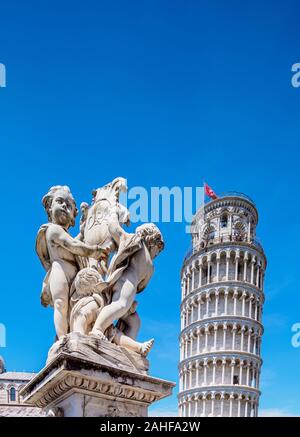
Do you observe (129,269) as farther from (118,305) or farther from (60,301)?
(60,301)

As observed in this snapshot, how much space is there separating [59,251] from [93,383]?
1.46 metres

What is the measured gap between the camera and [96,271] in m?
5.39

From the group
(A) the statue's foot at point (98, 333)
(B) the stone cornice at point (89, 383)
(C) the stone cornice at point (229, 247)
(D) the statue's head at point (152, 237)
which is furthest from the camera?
(C) the stone cornice at point (229, 247)

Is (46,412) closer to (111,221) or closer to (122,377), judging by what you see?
(122,377)


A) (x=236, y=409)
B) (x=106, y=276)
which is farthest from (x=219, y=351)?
(x=106, y=276)

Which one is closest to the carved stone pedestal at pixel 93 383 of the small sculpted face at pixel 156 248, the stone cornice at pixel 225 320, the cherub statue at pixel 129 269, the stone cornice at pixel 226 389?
the cherub statue at pixel 129 269

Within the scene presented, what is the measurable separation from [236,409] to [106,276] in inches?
2811

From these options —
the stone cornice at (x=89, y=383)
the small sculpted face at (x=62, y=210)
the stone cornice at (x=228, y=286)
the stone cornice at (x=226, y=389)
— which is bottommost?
the stone cornice at (x=89, y=383)

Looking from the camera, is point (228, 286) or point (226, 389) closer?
point (226, 389)

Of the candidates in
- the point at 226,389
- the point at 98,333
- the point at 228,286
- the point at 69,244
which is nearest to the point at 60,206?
the point at 69,244

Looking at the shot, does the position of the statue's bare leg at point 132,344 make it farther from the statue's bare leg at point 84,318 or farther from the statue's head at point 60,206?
the statue's head at point 60,206

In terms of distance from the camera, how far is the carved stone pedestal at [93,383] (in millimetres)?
4609

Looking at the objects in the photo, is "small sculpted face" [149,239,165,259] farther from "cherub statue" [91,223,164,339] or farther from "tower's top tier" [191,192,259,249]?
"tower's top tier" [191,192,259,249]

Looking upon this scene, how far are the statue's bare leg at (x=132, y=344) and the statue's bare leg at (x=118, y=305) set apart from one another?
0.68ft
